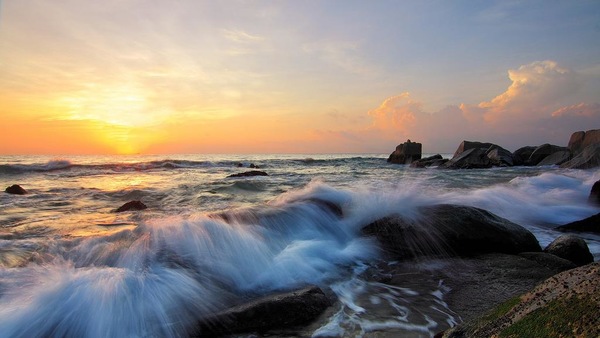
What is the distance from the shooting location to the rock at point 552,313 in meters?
1.61

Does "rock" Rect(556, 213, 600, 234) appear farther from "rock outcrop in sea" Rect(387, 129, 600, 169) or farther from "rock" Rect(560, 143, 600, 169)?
"rock outcrop in sea" Rect(387, 129, 600, 169)

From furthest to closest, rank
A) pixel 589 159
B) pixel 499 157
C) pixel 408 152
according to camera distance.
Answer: pixel 408 152 → pixel 499 157 → pixel 589 159

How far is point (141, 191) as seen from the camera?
12.3 m

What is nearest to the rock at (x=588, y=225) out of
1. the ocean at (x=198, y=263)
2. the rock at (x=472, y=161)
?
the ocean at (x=198, y=263)

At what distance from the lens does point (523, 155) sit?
31562 mm

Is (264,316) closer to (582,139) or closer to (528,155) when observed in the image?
(582,139)

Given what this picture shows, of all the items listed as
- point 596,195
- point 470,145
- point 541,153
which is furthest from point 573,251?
point 470,145

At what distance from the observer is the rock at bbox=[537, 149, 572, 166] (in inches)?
988

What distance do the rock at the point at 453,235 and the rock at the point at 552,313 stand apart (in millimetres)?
2913

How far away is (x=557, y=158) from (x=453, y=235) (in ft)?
88.7

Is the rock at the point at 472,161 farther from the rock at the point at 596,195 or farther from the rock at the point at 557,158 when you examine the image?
the rock at the point at 596,195

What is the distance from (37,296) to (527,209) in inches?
361

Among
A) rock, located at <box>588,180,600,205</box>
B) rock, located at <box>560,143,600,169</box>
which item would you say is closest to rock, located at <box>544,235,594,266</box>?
rock, located at <box>588,180,600,205</box>

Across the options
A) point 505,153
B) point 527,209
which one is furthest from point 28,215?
point 505,153
